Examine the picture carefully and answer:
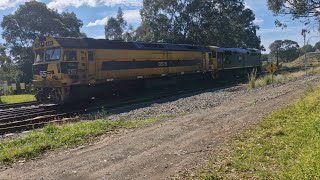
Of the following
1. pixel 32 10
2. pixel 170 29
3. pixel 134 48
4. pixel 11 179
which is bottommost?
pixel 11 179

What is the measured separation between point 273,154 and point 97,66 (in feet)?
48.6

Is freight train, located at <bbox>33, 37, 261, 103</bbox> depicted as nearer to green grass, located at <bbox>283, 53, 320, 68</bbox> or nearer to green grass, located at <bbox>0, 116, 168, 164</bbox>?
green grass, located at <bbox>0, 116, 168, 164</bbox>

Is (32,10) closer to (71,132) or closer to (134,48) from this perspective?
(134,48)

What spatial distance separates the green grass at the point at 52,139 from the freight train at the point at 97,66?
7462mm

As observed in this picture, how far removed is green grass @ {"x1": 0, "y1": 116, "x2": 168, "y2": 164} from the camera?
29.7 ft

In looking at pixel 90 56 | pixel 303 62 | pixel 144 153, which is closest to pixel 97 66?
pixel 90 56

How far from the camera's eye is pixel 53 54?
19594 mm

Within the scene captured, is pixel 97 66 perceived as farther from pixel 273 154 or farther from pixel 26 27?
pixel 26 27

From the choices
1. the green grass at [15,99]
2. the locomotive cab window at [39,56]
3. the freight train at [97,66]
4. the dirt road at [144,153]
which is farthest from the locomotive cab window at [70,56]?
the green grass at [15,99]

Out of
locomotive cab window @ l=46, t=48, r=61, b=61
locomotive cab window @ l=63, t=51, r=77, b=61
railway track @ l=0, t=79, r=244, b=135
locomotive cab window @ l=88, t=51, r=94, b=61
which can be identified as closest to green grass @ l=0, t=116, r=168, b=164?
railway track @ l=0, t=79, r=244, b=135

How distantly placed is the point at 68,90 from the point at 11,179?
39.7 ft

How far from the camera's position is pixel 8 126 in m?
14.3

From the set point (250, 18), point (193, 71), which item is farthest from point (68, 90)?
point (250, 18)

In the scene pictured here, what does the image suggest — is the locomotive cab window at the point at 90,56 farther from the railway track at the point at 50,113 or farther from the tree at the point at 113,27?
the tree at the point at 113,27
